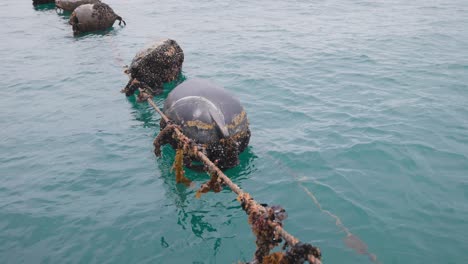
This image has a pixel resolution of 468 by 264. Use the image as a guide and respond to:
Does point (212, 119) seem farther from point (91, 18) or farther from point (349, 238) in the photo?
point (91, 18)

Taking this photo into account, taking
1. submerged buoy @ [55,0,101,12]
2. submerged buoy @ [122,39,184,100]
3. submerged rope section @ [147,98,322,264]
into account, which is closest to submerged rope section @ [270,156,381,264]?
submerged rope section @ [147,98,322,264]

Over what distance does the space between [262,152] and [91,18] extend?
15736 millimetres

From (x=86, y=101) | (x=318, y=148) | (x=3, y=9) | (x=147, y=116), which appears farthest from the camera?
(x=3, y=9)

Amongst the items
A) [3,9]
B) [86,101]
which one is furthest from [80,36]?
[3,9]

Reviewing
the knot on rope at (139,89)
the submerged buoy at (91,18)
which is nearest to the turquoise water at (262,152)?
the knot on rope at (139,89)

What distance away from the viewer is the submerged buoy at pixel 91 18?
65.1ft

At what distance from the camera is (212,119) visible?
7.56m

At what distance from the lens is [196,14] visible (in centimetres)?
2428

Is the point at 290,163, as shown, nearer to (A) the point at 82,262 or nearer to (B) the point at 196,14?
(A) the point at 82,262

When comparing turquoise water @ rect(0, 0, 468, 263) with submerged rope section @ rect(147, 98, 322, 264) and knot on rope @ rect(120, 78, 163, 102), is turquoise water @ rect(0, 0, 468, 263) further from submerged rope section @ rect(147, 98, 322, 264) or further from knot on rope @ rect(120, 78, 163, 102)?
submerged rope section @ rect(147, 98, 322, 264)

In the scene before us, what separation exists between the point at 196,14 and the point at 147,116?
15.2 m

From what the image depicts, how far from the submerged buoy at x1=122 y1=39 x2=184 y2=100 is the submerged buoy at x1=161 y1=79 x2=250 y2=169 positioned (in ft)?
13.5

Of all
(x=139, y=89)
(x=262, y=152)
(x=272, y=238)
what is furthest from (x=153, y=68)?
(x=272, y=238)

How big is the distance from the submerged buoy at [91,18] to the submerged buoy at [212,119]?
14.5 m
